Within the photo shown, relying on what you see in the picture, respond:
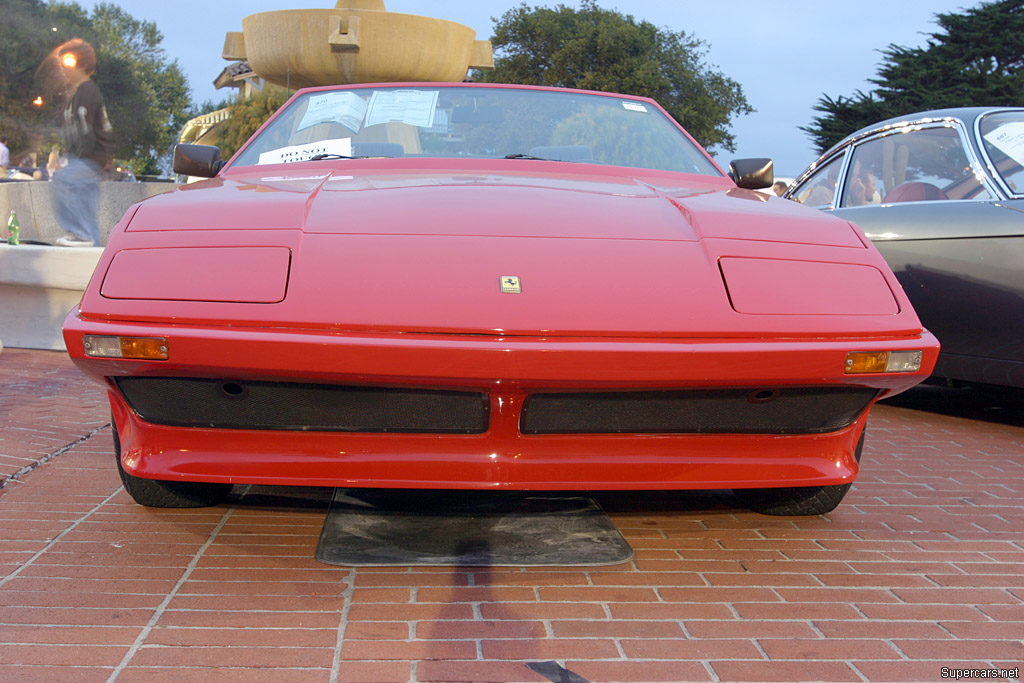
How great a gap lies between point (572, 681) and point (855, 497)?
1.74m

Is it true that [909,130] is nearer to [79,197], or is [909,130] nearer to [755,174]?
[755,174]

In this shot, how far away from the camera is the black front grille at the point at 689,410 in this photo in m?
2.22

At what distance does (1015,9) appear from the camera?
37.2m

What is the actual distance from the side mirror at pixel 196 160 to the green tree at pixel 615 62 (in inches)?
1657

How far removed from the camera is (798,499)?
2891mm

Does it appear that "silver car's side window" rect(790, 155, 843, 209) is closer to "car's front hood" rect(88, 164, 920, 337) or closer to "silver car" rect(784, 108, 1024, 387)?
"silver car" rect(784, 108, 1024, 387)

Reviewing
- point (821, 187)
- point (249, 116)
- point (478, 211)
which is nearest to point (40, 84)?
point (249, 116)

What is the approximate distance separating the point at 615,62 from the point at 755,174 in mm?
44551

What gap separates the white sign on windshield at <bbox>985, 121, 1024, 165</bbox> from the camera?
4.39m

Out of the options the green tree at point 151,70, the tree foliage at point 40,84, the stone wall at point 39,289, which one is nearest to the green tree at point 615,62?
the tree foliage at point 40,84

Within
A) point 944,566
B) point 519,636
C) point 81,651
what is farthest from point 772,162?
point 81,651

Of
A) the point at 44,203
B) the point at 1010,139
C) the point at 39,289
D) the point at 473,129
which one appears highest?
A: the point at 1010,139

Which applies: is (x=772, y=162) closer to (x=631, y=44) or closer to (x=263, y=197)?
(x=263, y=197)

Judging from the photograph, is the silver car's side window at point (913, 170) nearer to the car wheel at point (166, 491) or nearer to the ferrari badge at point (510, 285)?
the ferrari badge at point (510, 285)
